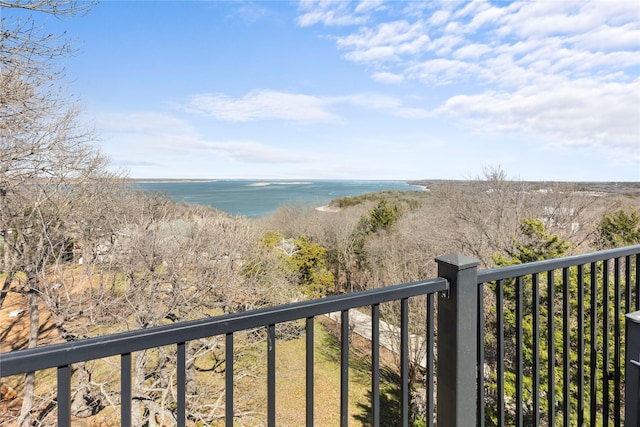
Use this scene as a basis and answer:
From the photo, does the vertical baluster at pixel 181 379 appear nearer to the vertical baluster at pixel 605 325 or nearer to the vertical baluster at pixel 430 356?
the vertical baluster at pixel 430 356

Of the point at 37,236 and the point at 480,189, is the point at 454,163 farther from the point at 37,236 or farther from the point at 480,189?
the point at 37,236

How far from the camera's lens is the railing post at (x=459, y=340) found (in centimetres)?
126

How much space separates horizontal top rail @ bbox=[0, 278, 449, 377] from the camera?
28.6 inches

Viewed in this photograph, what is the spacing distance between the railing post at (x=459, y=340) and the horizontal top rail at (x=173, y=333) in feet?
0.47

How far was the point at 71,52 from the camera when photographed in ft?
21.2

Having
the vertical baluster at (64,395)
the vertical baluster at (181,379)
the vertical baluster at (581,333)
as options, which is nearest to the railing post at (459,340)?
the vertical baluster at (581,333)

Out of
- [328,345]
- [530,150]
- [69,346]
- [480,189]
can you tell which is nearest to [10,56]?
[69,346]

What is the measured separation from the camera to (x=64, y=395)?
2.60ft

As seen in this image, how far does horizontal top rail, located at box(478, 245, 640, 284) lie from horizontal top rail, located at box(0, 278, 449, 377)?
31 cm

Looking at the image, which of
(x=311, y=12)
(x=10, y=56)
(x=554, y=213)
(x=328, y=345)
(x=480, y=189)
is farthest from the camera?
(x=480, y=189)

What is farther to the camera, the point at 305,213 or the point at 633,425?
the point at 305,213

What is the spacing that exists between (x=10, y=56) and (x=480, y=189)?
60.9 feet

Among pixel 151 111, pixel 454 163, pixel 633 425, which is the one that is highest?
pixel 151 111

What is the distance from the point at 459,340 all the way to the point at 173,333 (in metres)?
0.98
